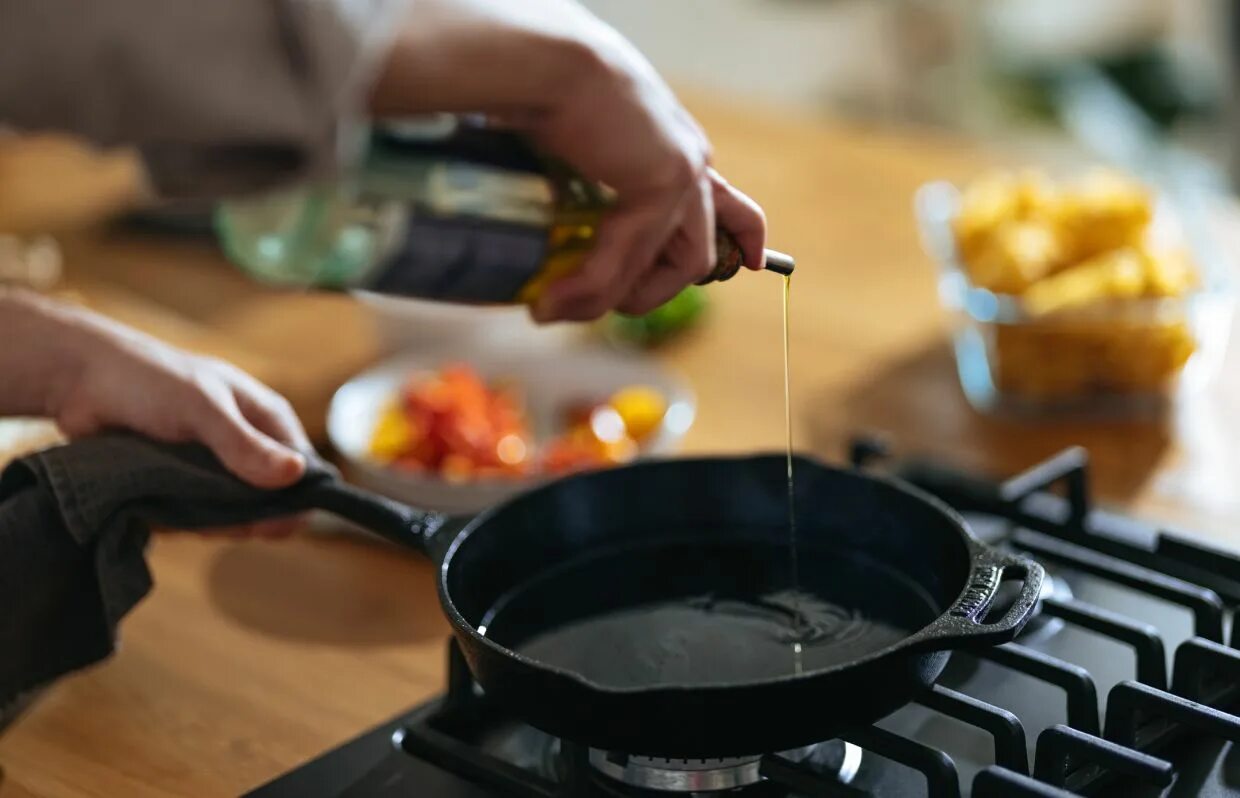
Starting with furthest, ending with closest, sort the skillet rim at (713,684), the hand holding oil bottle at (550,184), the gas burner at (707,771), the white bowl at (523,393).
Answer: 1. the white bowl at (523,393)
2. the hand holding oil bottle at (550,184)
3. the gas burner at (707,771)
4. the skillet rim at (713,684)

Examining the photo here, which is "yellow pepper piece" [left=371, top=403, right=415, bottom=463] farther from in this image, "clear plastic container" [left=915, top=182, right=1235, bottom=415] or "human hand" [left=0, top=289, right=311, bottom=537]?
"clear plastic container" [left=915, top=182, right=1235, bottom=415]

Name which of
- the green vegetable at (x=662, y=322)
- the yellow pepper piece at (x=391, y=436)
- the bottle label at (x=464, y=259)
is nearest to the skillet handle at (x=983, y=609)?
the bottle label at (x=464, y=259)

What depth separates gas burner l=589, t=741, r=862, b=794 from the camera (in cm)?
79

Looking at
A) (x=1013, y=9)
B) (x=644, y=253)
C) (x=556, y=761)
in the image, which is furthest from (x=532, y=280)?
(x=1013, y=9)

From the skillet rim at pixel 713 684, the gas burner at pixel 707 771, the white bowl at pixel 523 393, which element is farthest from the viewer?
the white bowl at pixel 523 393

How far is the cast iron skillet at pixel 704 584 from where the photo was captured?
697 millimetres

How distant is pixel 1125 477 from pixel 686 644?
0.50m

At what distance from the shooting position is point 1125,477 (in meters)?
1.20

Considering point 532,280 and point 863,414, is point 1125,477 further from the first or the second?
point 532,280

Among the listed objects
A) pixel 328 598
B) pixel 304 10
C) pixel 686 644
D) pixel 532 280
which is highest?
pixel 304 10

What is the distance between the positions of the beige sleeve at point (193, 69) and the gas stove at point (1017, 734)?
0.32 m

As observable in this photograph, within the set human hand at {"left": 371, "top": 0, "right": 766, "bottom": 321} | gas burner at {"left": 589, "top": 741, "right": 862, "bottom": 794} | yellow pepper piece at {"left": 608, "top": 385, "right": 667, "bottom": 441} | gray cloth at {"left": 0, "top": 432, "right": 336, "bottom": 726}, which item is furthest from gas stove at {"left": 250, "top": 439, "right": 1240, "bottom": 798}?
yellow pepper piece at {"left": 608, "top": 385, "right": 667, "bottom": 441}

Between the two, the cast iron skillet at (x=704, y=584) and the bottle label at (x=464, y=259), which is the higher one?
the bottle label at (x=464, y=259)

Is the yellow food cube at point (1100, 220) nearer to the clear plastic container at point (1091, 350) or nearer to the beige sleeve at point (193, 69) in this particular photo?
the clear plastic container at point (1091, 350)
